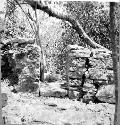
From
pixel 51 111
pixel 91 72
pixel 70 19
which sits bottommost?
pixel 51 111

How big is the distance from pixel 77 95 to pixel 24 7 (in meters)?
1.10

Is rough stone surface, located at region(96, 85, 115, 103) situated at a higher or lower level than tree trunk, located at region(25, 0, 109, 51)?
lower

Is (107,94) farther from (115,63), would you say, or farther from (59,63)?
(59,63)

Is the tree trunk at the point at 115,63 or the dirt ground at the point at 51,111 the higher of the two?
the tree trunk at the point at 115,63

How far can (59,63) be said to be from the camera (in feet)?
14.0

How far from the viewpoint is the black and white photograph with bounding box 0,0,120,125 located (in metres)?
4.27

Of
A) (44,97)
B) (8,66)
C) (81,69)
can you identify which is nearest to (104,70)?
(81,69)

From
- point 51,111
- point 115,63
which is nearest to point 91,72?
point 115,63

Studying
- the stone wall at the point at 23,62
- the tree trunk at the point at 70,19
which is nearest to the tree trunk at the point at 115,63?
the tree trunk at the point at 70,19

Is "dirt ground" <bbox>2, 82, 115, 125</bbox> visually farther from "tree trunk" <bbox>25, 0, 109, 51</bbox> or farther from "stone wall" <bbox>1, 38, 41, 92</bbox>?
"tree trunk" <bbox>25, 0, 109, 51</bbox>

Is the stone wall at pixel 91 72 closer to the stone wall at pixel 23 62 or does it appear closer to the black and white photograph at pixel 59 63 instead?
the black and white photograph at pixel 59 63

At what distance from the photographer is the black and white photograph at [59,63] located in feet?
14.0

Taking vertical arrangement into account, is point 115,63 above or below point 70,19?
below

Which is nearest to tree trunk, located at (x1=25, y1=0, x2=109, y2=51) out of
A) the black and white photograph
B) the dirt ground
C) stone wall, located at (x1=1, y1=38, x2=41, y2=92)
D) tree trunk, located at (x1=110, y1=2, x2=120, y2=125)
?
the black and white photograph
